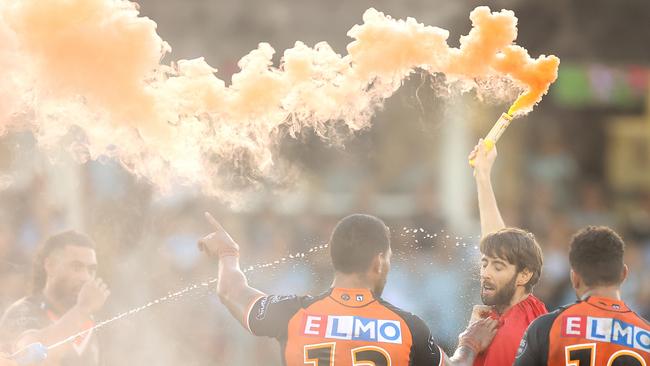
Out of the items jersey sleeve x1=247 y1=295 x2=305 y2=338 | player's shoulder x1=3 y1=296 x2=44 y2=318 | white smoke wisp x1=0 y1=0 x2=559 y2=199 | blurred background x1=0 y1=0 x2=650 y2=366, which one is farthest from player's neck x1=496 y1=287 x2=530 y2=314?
player's shoulder x1=3 y1=296 x2=44 y2=318

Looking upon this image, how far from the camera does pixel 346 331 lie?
4.94 metres

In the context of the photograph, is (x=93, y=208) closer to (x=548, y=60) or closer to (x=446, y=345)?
(x=446, y=345)

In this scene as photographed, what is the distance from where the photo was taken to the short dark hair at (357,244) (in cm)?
508

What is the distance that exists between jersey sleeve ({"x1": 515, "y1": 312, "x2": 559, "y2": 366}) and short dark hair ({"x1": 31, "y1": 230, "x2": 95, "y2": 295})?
9.57 ft

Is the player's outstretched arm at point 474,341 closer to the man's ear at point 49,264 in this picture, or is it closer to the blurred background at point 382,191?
the blurred background at point 382,191

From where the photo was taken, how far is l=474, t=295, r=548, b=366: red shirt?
5.14 meters

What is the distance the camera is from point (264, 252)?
9.37 metres

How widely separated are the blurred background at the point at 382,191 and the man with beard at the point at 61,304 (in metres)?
1.36

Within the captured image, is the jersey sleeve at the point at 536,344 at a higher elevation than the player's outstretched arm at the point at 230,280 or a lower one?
lower

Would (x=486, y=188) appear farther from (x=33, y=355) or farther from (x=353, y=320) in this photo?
(x=33, y=355)

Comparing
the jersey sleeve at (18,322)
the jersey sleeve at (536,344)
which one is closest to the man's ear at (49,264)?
the jersey sleeve at (18,322)

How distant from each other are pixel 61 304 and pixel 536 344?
2933 millimetres

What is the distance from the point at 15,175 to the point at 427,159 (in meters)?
4.32

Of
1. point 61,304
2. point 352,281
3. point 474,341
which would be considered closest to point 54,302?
point 61,304
